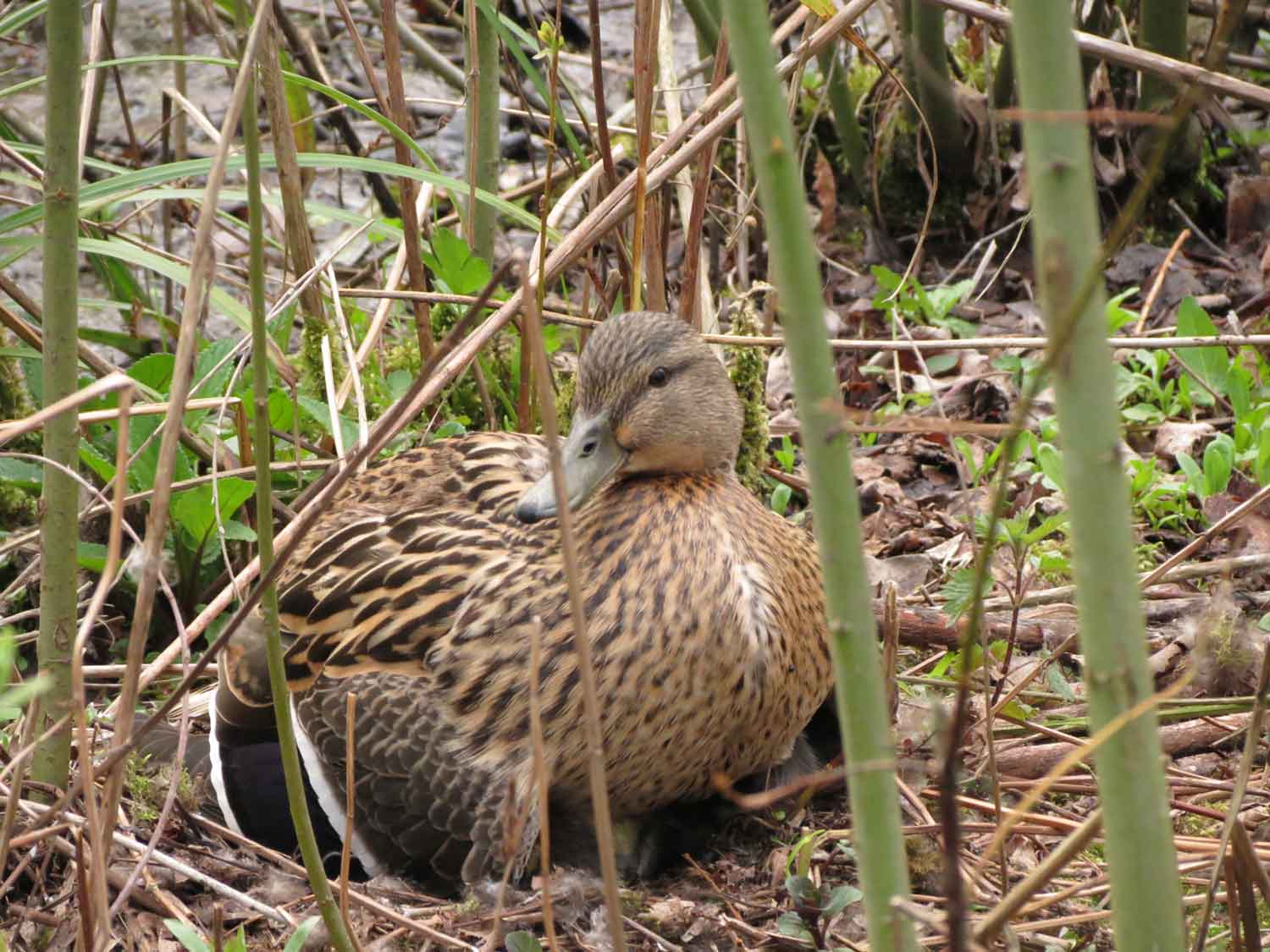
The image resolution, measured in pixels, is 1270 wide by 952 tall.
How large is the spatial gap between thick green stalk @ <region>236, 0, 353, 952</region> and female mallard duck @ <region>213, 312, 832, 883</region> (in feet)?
2.57

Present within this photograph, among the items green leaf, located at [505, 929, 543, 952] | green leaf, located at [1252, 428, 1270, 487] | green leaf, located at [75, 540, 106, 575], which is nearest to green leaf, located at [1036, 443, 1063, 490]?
green leaf, located at [1252, 428, 1270, 487]

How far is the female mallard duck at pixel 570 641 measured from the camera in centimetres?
291

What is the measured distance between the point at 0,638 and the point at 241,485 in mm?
2408

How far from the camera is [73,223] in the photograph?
2.23 metres

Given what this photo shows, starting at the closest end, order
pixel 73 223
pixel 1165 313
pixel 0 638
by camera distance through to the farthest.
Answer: pixel 0 638 → pixel 73 223 → pixel 1165 313

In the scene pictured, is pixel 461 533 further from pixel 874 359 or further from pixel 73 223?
pixel 874 359

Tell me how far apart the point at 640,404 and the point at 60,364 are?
1.18m

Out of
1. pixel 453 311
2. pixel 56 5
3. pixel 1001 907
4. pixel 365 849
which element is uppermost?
pixel 56 5

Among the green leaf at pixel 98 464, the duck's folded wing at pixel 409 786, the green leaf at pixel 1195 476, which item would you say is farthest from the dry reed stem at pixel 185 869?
the green leaf at pixel 1195 476

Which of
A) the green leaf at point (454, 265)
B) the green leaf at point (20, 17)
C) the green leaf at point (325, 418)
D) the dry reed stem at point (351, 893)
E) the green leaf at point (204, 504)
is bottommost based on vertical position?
the dry reed stem at point (351, 893)

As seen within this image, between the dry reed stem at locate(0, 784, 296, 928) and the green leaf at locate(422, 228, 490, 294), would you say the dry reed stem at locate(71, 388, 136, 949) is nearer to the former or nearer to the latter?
the dry reed stem at locate(0, 784, 296, 928)

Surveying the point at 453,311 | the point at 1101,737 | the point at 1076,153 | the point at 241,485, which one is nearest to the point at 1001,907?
the point at 1101,737

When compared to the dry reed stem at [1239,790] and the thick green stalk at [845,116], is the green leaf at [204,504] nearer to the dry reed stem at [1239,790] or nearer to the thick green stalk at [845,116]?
the thick green stalk at [845,116]

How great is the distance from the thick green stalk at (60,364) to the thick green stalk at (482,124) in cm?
157
